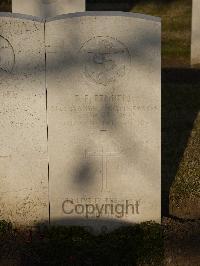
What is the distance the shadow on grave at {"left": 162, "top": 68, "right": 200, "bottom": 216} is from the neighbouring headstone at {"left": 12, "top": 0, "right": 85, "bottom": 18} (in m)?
1.92

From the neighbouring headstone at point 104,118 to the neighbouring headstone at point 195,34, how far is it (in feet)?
24.0

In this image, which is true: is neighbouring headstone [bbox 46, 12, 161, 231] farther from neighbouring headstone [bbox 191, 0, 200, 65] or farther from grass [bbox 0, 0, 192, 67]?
grass [bbox 0, 0, 192, 67]

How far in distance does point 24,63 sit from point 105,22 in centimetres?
67

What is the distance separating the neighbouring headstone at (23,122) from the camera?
502cm

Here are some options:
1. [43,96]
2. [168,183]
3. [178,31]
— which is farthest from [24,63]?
[178,31]

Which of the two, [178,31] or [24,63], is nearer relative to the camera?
[24,63]

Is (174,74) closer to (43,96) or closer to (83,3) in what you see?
(83,3)

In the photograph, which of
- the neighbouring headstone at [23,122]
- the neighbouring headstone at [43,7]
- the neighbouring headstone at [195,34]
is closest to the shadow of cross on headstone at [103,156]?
the neighbouring headstone at [23,122]

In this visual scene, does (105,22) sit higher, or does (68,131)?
(105,22)

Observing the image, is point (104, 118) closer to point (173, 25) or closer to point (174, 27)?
point (174, 27)

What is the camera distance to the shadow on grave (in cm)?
677

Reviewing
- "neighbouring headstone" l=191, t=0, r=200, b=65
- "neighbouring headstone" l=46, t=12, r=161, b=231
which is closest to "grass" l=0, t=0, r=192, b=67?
"neighbouring headstone" l=191, t=0, r=200, b=65

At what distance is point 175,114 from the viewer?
891 cm

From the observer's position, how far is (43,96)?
16.7 feet
